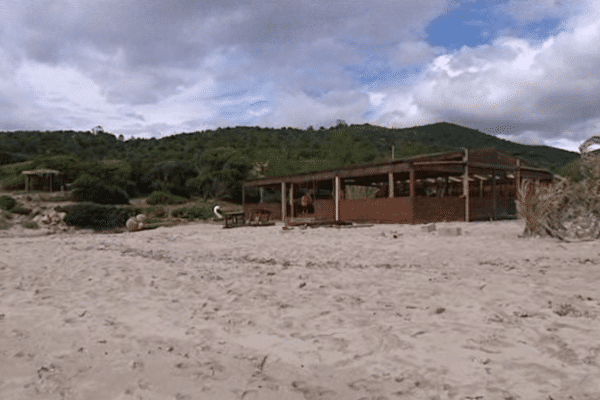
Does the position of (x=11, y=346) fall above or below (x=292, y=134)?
below

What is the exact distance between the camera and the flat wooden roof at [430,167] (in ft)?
55.1

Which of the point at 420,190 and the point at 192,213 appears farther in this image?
the point at 192,213

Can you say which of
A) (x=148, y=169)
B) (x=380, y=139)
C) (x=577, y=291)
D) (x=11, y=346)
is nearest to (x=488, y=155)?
(x=577, y=291)

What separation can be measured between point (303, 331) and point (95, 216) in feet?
87.9

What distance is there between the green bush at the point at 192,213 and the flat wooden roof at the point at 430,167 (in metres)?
7.86

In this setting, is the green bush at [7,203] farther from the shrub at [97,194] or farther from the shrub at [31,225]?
the shrub at [97,194]

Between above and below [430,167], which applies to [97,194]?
below

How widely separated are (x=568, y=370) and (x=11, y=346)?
368 centimetres

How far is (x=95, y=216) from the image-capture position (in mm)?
26578

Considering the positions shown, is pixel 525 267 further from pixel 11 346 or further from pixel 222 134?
pixel 222 134

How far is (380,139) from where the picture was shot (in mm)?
72188

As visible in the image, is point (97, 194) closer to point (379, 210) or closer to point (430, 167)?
point (379, 210)

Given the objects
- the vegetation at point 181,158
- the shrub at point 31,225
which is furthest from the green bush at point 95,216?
the vegetation at point 181,158

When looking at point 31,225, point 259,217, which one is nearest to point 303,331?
point 259,217
